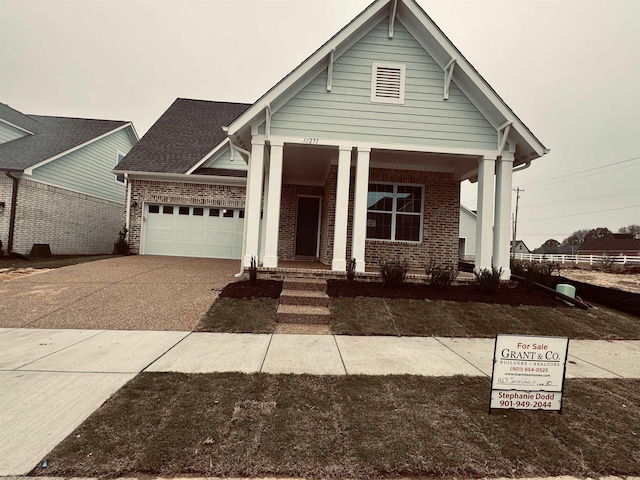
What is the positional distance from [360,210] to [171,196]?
30.3 feet

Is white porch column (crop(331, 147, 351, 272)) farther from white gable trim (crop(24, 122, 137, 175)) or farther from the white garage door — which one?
white gable trim (crop(24, 122, 137, 175))

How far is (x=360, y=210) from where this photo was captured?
28.8 feet

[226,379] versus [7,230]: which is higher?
[7,230]

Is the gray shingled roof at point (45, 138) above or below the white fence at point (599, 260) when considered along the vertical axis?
above

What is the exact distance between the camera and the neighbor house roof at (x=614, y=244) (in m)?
52.4

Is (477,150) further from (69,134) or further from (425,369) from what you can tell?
(69,134)

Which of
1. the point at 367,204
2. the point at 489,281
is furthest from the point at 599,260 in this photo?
the point at 367,204

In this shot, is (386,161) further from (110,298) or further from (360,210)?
(110,298)

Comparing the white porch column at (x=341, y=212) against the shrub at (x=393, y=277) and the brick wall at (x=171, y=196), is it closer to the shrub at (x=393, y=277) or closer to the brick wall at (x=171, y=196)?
the shrub at (x=393, y=277)

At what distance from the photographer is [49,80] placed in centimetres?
2489

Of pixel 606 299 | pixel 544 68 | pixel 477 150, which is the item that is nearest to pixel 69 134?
pixel 477 150

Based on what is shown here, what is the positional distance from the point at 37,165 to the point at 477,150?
53.4 ft

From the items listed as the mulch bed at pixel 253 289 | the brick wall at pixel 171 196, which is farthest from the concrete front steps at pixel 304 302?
the brick wall at pixel 171 196

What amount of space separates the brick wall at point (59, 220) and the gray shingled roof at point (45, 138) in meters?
1.24
